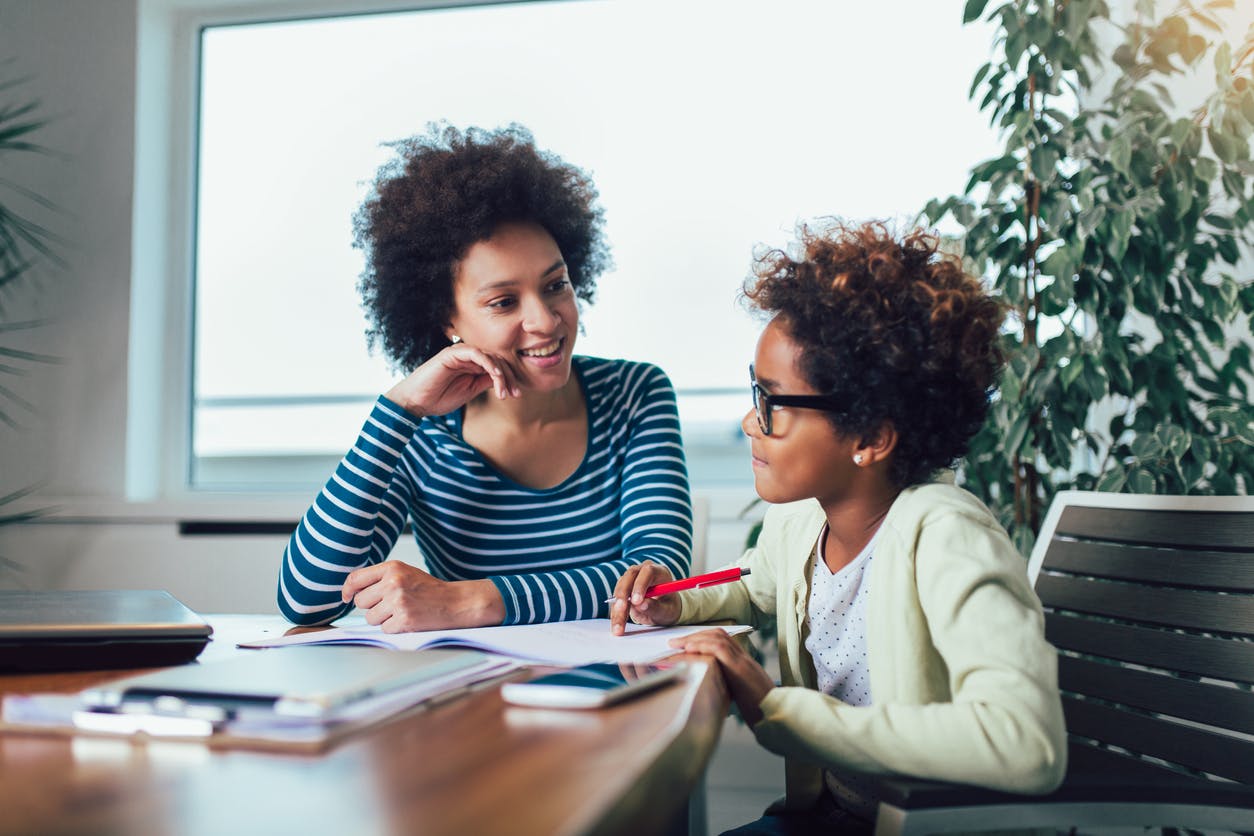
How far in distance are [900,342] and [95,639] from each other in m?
0.81

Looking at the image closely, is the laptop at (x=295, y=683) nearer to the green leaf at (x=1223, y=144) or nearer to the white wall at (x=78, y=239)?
the green leaf at (x=1223, y=144)

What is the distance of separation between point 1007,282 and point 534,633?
1270 mm

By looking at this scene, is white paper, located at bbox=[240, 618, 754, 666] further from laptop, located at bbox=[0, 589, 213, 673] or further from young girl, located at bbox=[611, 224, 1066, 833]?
laptop, located at bbox=[0, 589, 213, 673]

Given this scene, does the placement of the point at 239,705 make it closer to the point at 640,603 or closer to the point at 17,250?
the point at 640,603

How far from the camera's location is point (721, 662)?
0.90m

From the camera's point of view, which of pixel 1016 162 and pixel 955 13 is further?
pixel 955 13

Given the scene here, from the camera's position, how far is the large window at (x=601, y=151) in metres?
2.67

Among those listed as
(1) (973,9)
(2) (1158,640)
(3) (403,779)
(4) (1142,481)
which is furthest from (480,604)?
(1) (973,9)

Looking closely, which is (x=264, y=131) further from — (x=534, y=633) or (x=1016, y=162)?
(x=534, y=633)

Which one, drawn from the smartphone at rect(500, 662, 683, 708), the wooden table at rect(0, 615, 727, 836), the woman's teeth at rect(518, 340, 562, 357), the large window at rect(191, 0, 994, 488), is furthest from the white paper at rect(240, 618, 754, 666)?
the large window at rect(191, 0, 994, 488)

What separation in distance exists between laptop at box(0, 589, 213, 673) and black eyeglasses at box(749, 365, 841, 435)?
23.6 inches

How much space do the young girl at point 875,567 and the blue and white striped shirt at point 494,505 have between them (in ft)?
0.75

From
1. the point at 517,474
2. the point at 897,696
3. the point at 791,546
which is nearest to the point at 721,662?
the point at 897,696

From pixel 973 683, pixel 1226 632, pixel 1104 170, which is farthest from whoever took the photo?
pixel 1104 170
